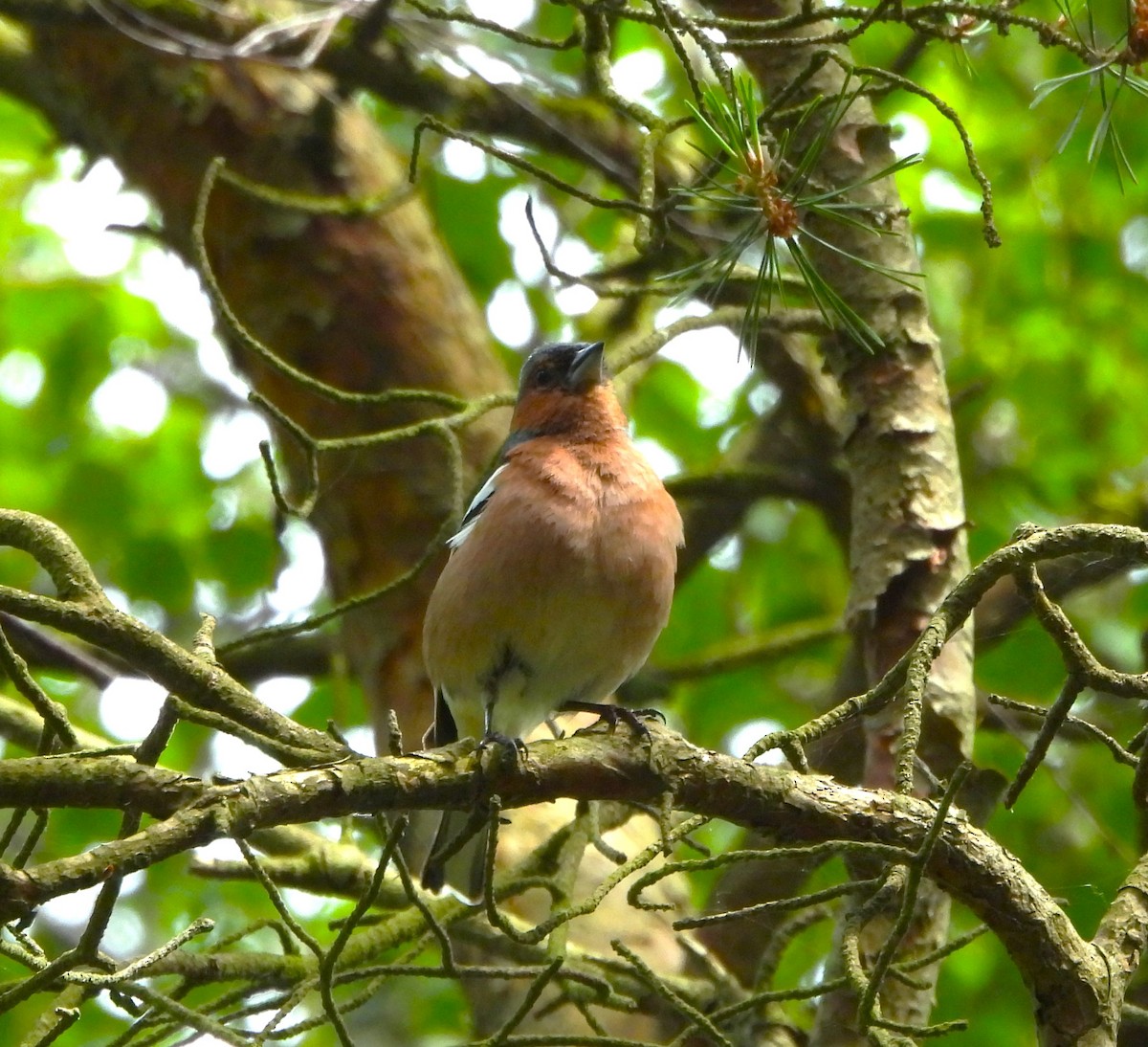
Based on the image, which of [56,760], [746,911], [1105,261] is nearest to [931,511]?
[746,911]

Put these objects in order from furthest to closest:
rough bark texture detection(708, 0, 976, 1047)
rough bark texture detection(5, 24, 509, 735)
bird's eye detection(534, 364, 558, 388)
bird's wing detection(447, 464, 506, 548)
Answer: rough bark texture detection(5, 24, 509, 735), bird's eye detection(534, 364, 558, 388), bird's wing detection(447, 464, 506, 548), rough bark texture detection(708, 0, 976, 1047)

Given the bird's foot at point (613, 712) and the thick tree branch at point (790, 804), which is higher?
the bird's foot at point (613, 712)

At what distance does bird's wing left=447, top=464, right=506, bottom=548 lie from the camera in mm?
4598

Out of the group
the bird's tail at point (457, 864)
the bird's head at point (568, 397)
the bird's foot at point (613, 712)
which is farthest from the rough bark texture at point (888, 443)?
the bird's tail at point (457, 864)

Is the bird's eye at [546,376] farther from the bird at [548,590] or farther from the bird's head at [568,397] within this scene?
the bird at [548,590]

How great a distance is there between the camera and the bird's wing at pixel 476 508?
460 cm

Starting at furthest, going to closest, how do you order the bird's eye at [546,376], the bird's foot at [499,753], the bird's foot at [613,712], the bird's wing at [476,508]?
the bird's eye at [546,376] → the bird's wing at [476,508] → the bird's foot at [613,712] → the bird's foot at [499,753]

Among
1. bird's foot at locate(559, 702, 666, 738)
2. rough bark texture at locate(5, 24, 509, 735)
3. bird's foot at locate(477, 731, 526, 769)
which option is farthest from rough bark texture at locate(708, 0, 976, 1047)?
rough bark texture at locate(5, 24, 509, 735)

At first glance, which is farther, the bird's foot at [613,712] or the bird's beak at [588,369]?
the bird's beak at [588,369]

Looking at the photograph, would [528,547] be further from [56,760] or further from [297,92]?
[297,92]

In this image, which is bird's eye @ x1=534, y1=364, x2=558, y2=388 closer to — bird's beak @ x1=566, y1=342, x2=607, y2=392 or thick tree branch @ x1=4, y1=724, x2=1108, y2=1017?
bird's beak @ x1=566, y1=342, x2=607, y2=392

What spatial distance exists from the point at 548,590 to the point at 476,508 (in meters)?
0.74

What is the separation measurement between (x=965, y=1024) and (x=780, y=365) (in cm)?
386

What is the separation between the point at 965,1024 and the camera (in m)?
2.43
